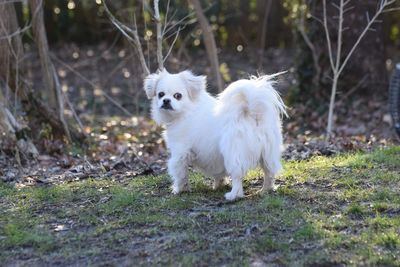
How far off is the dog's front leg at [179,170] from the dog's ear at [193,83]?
0.60 m

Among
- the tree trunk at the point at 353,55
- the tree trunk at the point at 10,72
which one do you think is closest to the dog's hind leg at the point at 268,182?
the tree trunk at the point at 10,72

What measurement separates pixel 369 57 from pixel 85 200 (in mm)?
7521

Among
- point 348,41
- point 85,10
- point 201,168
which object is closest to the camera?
point 201,168

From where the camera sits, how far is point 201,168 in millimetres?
6977

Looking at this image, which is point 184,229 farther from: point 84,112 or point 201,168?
point 84,112

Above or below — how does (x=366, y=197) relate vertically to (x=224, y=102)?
below

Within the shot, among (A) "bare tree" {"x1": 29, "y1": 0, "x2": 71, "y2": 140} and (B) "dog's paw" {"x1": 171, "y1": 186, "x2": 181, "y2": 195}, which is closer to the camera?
(B) "dog's paw" {"x1": 171, "y1": 186, "x2": 181, "y2": 195}

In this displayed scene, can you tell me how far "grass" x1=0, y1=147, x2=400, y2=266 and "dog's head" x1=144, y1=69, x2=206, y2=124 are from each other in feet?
2.63

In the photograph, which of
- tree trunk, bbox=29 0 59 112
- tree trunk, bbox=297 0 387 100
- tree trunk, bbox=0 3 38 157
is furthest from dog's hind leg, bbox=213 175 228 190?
tree trunk, bbox=297 0 387 100

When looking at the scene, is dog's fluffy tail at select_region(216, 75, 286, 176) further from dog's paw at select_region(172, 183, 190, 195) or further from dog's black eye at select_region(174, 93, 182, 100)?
dog's paw at select_region(172, 183, 190, 195)

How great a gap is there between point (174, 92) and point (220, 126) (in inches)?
23.0

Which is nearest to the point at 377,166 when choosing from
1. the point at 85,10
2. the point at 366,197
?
the point at 366,197

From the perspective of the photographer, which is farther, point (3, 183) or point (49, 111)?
point (49, 111)

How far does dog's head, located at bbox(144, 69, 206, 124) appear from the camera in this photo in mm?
6746
